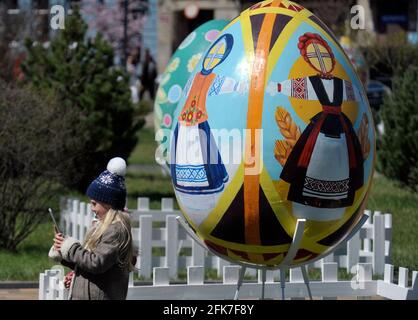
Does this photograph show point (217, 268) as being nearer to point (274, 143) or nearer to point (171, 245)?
point (171, 245)

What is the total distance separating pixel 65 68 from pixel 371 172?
974 centimetres

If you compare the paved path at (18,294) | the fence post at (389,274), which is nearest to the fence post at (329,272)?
the fence post at (389,274)

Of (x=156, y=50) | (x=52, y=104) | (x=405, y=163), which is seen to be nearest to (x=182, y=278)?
(x=52, y=104)

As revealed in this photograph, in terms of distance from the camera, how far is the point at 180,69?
13.4m

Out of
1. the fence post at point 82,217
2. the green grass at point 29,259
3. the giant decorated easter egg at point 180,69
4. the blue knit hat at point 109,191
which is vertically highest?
the giant decorated easter egg at point 180,69

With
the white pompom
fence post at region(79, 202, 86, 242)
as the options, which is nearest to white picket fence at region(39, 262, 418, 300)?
the white pompom

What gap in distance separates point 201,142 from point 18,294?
10.5 feet

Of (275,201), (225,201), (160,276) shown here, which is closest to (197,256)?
(160,276)

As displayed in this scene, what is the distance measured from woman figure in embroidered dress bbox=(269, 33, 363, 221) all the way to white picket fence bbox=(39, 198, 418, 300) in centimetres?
167

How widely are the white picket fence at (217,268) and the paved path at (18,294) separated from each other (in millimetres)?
859

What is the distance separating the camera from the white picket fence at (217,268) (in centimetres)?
917

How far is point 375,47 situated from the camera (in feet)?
79.8

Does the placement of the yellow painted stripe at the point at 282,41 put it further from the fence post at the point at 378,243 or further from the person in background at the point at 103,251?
the fence post at the point at 378,243

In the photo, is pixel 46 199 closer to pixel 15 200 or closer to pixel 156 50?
pixel 15 200
